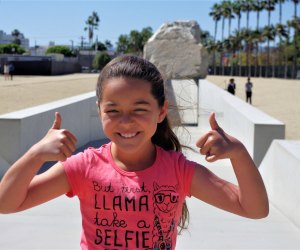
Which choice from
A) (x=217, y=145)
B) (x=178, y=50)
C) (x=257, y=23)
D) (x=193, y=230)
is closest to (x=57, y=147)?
(x=217, y=145)

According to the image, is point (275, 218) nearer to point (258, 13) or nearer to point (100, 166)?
point (100, 166)

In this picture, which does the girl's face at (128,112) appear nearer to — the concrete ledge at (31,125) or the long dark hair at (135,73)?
the long dark hair at (135,73)

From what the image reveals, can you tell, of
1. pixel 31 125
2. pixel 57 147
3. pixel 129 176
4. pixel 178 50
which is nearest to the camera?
pixel 57 147

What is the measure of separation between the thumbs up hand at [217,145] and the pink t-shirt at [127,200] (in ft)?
0.53

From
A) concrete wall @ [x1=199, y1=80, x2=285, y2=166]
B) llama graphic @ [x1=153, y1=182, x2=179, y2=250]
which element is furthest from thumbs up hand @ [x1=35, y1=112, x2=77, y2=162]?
concrete wall @ [x1=199, y1=80, x2=285, y2=166]

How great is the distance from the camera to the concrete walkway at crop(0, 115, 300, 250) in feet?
12.6

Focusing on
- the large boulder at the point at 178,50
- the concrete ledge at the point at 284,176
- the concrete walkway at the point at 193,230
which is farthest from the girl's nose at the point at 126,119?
the large boulder at the point at 178,50

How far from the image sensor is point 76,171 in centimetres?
180

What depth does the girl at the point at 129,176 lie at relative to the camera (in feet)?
5.57

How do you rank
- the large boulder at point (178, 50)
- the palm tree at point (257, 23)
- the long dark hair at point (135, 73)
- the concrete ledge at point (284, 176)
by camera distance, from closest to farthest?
the long dark hair at point (135, 73), the concrete ledge at point (284, 176), the large boulder at point (178, 50), the palm tree at point (257, 23)

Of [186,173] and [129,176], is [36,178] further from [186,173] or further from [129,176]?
[186,173]

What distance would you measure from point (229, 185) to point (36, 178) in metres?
0.73

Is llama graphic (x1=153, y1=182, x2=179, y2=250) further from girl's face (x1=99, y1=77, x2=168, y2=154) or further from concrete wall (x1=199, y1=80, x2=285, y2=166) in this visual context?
concrete wall (x1=199, y1=80, x2=285, y2=166)

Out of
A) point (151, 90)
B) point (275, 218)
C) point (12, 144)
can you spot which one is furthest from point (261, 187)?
point (12, 144)
